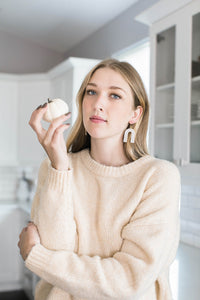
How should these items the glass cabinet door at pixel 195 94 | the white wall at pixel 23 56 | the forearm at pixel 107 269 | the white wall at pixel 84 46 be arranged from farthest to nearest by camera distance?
1. the white wall at pixel 23 56
2. the white wall at pixel 84 46
3. the glass cabinet door at pixel 195 94
4. the forearm at pixel 107 269

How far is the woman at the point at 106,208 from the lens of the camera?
0.97 meters

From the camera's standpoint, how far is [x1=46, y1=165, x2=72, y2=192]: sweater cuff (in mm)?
1031

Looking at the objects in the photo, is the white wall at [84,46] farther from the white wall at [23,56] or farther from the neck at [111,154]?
the neck at [111,154]

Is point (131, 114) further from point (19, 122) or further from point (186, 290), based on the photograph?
point (19, 122)

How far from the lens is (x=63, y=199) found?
1039 millimetres

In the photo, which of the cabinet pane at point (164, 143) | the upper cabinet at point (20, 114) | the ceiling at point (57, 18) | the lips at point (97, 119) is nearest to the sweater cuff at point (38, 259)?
the lips at point (97, 119)

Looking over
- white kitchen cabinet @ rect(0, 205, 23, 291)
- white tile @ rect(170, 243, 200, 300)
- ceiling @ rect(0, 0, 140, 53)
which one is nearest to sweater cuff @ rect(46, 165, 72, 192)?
white tile @ rect(170, 243, 200, 300)

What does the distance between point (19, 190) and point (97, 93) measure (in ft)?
11.0

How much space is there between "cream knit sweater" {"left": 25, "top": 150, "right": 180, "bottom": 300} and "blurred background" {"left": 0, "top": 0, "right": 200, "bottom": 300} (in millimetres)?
677

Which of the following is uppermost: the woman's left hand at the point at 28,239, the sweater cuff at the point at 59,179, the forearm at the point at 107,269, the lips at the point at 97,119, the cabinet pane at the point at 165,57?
A: the cabinet pane at the point at 165,57

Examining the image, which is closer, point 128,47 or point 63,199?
point 63,199

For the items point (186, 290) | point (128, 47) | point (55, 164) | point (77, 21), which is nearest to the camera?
point (55, 164)

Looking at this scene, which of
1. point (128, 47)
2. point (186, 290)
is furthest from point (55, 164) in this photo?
point (128, 47)

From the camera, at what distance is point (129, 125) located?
1.20 m
